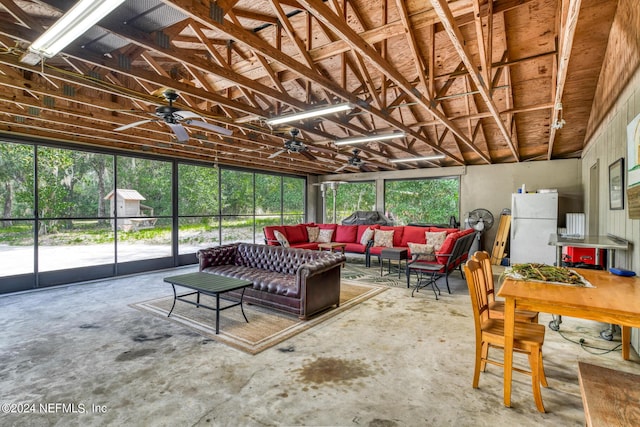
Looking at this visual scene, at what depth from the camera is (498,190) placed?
8.72 meters

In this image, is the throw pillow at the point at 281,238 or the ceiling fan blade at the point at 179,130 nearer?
the ceiling fan blade at the point at 179,130

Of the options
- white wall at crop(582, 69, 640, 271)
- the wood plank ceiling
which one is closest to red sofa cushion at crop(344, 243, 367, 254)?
the wood plank ceiling

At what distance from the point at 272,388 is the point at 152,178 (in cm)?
Result: 650

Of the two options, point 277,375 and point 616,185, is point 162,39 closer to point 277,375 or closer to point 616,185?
point 277,375

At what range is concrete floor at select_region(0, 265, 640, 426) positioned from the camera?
2.19m

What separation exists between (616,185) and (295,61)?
12.2 feet

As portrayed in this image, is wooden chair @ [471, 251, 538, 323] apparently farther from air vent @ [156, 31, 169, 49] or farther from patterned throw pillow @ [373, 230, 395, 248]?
patterned throw pillow @ [373, 230, 395, 248]

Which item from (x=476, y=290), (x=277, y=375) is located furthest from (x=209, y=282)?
(x=476, y=290)

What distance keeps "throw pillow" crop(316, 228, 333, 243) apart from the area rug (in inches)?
143

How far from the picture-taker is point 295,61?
121 inches

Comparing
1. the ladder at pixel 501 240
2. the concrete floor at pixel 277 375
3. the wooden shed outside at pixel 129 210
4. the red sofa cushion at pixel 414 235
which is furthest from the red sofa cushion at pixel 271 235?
the ladder at pixel 501 240

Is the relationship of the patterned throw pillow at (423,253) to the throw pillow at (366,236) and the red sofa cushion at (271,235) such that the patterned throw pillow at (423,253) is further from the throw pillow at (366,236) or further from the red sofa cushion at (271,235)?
the red sofa cushion at (271,235)

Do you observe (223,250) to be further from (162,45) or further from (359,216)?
(359,216)

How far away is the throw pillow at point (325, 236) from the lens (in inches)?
343
